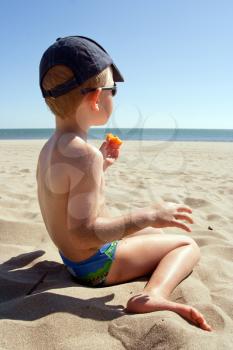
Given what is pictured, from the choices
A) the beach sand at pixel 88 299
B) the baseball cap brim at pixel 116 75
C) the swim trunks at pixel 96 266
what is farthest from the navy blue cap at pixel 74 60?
the beach sand at pixel 88 299

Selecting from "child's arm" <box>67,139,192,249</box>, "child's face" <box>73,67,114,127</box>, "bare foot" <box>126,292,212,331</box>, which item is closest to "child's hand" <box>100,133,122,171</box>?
"child's face" <box>73,67,114,127</box>

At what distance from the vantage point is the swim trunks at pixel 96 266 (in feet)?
6.14

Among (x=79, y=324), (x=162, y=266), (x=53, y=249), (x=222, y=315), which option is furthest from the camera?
(x=53, y=249)

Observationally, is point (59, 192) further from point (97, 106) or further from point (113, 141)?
point (113, 141)

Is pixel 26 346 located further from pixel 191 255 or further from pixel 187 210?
pixel 191 255

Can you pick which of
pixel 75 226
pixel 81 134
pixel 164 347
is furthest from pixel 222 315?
pixel 81 134

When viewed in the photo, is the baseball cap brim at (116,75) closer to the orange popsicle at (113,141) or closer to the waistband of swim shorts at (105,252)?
the orange popsicle at (113,141)

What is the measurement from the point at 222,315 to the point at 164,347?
388 millimetres

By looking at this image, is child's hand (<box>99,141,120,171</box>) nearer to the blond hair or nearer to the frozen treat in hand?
the frozen treat in hand

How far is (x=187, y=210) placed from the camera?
174 centimetres

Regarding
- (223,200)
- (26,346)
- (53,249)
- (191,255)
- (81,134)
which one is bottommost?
(223,200)

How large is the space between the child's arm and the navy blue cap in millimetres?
324

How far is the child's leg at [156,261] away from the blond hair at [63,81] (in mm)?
758

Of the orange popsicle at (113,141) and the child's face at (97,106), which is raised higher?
the child's face at (97,106)
